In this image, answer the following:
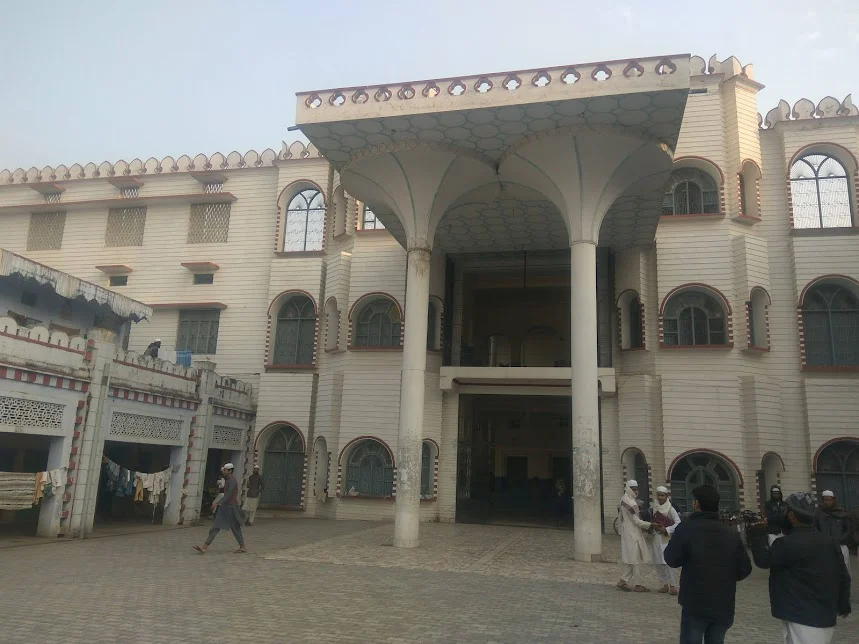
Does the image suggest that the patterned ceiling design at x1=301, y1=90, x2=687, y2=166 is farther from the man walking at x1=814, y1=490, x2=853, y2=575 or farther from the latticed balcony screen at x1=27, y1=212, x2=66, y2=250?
the latticed balcony screen at x1=27, y1=212, x2=66, y2=250

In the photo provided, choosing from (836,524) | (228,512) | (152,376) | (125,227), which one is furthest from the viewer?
(125,227)

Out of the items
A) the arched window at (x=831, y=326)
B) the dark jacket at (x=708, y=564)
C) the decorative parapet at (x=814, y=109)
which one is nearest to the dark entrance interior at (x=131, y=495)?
the dark jacket at (x=708, y=564)

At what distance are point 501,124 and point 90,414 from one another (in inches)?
403

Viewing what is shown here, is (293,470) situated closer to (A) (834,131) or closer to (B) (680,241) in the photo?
(B) (680,241)

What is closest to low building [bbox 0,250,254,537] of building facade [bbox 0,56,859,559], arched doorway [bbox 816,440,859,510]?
building facade [bbox 0,56,859,559]

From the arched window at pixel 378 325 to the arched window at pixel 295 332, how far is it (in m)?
1.88

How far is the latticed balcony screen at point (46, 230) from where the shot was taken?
24.4 meters

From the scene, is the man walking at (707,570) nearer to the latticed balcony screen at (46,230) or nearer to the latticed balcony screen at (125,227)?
the latticed balcony screen at (125,227)

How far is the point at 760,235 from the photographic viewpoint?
18.5 m

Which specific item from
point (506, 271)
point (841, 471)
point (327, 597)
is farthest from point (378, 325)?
point (841, 471)

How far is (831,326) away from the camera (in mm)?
17641

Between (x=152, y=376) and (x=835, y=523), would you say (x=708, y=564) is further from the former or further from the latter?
(x=152, y=376)

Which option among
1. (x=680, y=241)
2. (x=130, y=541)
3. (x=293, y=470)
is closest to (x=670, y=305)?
(x=680, y=241)

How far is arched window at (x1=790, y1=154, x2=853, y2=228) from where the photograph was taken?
18219 millimetres
